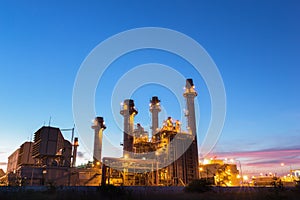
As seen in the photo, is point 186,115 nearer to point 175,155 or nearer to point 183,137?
point 183,137

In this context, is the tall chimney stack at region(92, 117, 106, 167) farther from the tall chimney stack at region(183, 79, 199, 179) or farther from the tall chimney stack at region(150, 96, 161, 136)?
the tall chimney stack at region(183, 79, 199, 179)

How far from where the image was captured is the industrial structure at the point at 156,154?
1879 inches

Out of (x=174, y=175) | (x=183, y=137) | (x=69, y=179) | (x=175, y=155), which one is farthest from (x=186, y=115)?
(x=69, y=179)

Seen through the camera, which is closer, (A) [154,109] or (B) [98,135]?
(A) [154,109]

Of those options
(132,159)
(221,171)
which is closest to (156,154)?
(132,159)

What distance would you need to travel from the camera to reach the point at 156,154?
55.8 meters

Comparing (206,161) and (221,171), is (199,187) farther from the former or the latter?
(206,161)

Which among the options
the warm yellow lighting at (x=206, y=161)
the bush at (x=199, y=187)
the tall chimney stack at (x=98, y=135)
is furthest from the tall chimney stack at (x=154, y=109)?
the bush at (x=199, y=187)

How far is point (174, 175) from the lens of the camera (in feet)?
172

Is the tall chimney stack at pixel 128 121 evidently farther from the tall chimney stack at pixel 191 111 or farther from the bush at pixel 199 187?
the bush at pixel 199 187

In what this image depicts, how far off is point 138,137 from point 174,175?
1486 cm

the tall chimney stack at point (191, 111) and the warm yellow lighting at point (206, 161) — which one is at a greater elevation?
the tall chimney stack at point (191, 111)

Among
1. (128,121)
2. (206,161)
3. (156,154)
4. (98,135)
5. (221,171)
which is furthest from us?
(206,161)

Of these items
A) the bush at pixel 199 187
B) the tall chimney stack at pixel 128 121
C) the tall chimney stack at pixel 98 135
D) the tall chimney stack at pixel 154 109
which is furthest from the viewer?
the tall chimney stack at pixel 98 135
